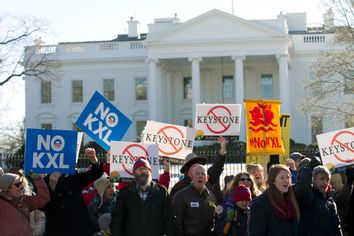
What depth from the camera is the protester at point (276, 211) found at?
20.8ft

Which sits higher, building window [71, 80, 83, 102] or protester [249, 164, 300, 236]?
building window [71, 80, 83, 102]

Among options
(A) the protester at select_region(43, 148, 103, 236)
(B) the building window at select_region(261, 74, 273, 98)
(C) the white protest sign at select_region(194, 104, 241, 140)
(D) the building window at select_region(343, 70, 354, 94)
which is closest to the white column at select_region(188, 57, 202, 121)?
(B) the building window at select_region(261, 74, 273, 98)

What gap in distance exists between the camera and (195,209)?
7.64m

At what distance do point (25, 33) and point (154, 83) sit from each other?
13108mm

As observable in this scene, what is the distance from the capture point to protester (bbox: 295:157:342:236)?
6.92 m

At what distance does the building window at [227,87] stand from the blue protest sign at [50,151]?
43.7 meters

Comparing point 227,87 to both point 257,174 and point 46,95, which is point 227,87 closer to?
point 46,95

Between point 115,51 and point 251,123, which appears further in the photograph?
point 115,51

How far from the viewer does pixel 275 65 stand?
5150 centimetres

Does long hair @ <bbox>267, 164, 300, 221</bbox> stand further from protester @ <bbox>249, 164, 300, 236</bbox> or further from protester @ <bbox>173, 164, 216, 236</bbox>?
protester @ <bbox>173, 164, 216, 236</bbox>

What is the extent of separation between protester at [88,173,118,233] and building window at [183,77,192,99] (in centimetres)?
4417

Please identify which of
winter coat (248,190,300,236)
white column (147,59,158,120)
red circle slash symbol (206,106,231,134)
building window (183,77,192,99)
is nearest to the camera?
winter coat (248,190,300,236)

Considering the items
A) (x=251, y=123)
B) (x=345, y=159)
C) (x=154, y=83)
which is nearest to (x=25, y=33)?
(x=154, y=83)

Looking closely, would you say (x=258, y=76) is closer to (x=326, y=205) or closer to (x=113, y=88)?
(x=113, y=88)
